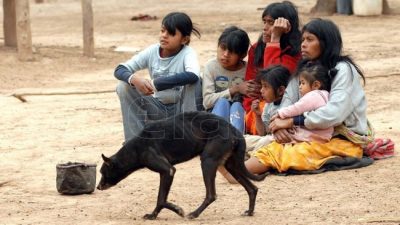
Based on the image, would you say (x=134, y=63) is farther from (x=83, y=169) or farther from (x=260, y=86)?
(x=83, y=169)

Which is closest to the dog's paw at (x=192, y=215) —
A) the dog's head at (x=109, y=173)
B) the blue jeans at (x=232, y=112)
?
the dog's head at (x=109, y=173)

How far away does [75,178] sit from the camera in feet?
23.2

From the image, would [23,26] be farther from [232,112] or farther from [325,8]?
[325,8]

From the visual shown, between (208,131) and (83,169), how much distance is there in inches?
44.8

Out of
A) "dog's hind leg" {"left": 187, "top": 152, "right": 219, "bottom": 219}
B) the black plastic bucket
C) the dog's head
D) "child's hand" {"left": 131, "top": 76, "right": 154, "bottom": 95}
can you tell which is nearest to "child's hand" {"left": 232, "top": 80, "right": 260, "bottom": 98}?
"child's hand" {"left": 131, "top": 76, "right": 154, "bottom": 95}

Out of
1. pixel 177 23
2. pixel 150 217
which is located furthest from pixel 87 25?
pixel 150 217

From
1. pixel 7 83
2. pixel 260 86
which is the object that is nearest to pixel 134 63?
pixel 260 86

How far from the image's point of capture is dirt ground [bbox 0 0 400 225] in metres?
6.41

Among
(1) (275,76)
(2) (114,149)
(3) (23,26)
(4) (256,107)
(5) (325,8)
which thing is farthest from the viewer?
(5) (325,8)

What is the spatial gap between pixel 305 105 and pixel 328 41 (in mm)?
505

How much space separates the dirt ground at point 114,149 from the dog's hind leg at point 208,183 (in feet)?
0.22

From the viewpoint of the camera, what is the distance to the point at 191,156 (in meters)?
6.48

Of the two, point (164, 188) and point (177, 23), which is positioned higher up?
point (177, 23)

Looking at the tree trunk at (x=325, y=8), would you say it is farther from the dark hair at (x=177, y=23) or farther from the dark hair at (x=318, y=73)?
the dark hair at (x=318, y=73)
